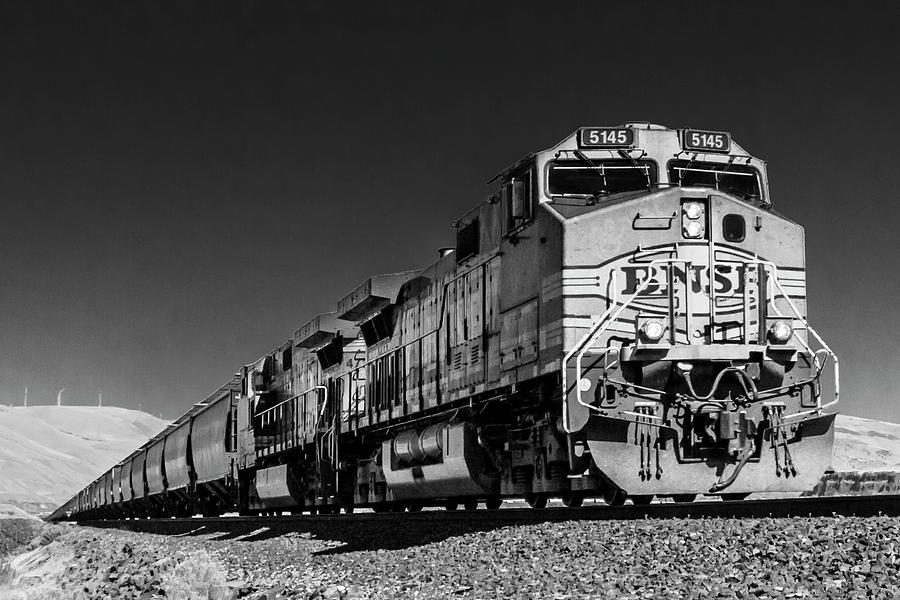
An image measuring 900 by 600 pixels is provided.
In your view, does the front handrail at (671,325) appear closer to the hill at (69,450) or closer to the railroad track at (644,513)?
the railroad track at (644,513)

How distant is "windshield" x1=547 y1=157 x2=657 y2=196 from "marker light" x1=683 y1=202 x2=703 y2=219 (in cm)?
71

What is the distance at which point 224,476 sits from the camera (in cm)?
2586

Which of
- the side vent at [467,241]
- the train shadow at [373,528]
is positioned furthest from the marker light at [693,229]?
the side vent at [467,241]

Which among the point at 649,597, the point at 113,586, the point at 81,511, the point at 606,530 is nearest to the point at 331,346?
the point at 113,586

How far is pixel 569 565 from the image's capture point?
7559 millimetres

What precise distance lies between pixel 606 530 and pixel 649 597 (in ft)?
7.87

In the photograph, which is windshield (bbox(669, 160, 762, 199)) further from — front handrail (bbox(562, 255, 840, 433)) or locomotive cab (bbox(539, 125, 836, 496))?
front handrail (bbox(562, 255, 840, 433))

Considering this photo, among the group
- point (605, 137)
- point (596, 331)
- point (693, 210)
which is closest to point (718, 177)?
point (693, 210)

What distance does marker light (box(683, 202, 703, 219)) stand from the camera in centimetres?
1055

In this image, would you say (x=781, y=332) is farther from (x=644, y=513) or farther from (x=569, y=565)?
(x=569, y=565)

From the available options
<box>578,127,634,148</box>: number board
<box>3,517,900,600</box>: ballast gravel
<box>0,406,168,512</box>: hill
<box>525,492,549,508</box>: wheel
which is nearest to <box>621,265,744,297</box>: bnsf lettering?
<box>578,127,634,148</box>: number board

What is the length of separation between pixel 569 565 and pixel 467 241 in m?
6.60

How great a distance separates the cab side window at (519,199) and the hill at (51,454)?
248 feet

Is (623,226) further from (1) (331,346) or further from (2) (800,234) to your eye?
(1) (331,346)
